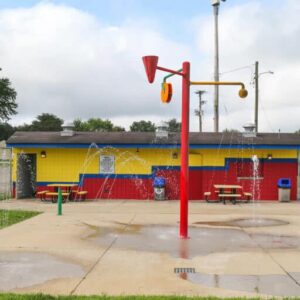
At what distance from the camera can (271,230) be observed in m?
12.1

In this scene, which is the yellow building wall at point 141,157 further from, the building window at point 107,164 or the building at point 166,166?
the building window at point 107,164

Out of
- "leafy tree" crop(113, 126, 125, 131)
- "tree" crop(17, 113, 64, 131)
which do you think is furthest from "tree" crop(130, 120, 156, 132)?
"tree" crop(17, 113, 64, 131)

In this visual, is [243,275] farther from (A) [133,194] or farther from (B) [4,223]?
(A) [133,194]

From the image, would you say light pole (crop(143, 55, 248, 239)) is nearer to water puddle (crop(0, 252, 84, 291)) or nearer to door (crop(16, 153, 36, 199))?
water puddle (crop(0, 252, 84, 291))

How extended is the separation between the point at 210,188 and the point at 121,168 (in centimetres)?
390

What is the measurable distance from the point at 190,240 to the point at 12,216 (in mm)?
6263

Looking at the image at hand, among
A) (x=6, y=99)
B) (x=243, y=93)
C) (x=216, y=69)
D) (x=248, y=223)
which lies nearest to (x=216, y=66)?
(x=216, y=69)

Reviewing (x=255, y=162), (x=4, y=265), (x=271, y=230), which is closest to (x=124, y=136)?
(x=255, y=162)

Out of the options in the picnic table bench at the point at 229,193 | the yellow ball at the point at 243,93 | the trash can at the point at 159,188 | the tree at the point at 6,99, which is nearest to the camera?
the yellow ball at the point at 243,93

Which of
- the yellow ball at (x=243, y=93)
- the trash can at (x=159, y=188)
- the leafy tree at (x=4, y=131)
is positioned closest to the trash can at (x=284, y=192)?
the trash can at (x=159, y=188)

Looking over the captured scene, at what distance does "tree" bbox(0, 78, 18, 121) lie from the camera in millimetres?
79938

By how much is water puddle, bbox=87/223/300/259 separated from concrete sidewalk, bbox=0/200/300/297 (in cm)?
2

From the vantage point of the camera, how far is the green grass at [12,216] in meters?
13.3

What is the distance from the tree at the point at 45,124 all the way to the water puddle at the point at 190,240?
80820 mm
